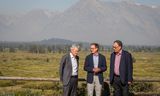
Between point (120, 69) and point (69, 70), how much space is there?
145 cm

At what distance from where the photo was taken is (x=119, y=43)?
9.71m

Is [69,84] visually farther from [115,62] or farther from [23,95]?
[23,95]

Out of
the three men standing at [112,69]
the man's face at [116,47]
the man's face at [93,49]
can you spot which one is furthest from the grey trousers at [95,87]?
the man's face at [116,47]

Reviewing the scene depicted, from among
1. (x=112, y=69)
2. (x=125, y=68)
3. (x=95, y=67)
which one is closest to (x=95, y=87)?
(x=95, y=67)

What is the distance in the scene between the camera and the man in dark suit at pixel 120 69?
9.68m

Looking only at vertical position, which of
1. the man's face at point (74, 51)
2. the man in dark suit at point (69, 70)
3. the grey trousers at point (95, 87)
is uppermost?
the man's face at point (74, 51)

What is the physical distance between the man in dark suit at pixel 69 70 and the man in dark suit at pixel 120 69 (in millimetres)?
1072

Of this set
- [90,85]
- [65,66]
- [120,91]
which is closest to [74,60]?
[65,66]

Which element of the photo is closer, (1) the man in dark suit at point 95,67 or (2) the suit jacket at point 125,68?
(2) the suit jacket at point 125,68

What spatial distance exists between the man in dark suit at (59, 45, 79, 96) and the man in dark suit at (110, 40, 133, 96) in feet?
3.52

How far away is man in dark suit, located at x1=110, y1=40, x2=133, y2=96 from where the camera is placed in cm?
968

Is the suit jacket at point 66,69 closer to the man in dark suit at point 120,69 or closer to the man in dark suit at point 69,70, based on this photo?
the man in dark suit at point 69,70

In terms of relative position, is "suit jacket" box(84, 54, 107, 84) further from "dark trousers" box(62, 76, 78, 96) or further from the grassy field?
the grassy field

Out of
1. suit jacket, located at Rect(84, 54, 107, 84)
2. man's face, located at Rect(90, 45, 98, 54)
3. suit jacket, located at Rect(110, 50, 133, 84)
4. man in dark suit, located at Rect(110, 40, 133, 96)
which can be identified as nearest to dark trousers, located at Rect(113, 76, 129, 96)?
man in dark suit, located at Rect(110, 40, 133, 96)
